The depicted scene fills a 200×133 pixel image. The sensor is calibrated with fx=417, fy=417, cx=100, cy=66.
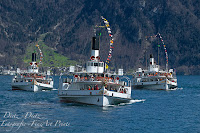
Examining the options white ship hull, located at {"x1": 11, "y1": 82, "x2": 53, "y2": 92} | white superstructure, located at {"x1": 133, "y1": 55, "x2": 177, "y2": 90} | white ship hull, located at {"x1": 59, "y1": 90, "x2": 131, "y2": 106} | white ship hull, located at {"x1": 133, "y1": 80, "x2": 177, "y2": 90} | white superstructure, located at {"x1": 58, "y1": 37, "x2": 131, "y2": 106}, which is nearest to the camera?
white ship hull, located at {"x1": 59, "y1": 90, "x2": 131, "y2": 106}

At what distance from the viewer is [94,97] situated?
272 feet

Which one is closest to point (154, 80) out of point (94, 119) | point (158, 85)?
point (158, 85)

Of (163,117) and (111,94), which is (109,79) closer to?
(111,94)

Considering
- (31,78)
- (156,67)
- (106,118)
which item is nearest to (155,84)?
(156,67)

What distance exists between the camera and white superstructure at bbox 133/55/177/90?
15431cm

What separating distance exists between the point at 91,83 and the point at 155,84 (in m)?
73.4

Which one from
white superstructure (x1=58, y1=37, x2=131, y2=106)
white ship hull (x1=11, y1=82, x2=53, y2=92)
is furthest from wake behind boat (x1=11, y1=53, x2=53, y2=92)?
white superstructure (x1=58, y1=37, x2=131, y2=106)

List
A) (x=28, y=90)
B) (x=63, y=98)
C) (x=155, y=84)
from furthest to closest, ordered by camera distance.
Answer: (x=155, y=84), (x=28, y=90), (x=63, y=98)

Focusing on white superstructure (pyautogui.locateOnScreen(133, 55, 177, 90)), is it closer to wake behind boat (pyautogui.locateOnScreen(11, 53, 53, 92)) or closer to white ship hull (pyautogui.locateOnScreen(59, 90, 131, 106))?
wake behind boat (pyautogui.locateOnScreen(11, 53, 53, 92))

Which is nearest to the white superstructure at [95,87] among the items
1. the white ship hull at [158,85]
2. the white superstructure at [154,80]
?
the white ship hull at [158,85]

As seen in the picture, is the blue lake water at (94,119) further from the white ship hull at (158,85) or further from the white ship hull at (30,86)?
the white ship hull at (158,85)

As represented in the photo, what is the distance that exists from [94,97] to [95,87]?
2001mm

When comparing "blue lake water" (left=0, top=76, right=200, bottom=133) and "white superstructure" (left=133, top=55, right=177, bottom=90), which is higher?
"white superstructure" (left=133, top=55, right=177, bottom=90)

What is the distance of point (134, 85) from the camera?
165m
